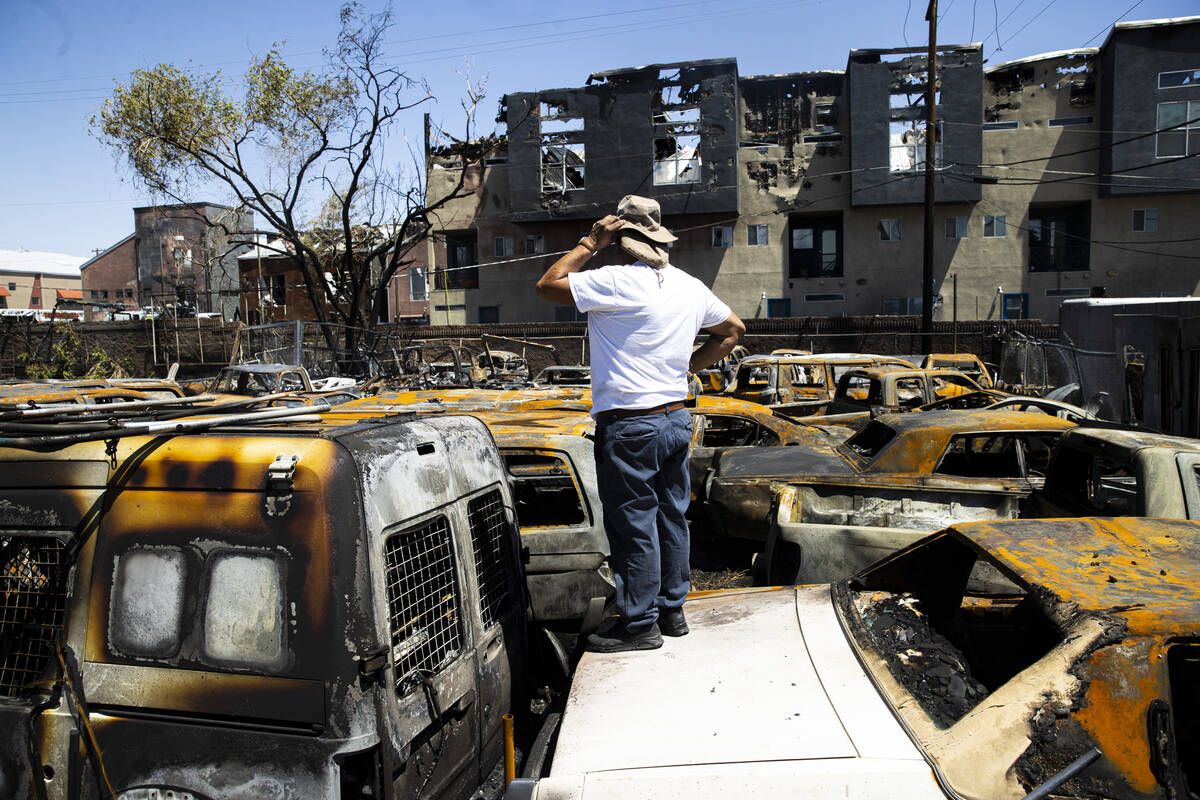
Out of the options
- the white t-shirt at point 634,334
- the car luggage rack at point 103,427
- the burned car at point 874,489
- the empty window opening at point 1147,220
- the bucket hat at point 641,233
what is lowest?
the burned car at point 874,489

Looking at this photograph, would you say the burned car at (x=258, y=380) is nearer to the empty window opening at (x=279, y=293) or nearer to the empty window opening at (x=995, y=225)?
the empty window opening at (x=995, y=225)

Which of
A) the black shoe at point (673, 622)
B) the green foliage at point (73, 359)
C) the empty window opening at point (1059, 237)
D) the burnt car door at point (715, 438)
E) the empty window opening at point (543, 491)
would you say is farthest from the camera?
the empty window opening at point (1059, 237)

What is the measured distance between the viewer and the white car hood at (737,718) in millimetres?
2197

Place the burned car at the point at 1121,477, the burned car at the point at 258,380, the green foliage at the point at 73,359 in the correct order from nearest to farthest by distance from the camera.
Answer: the burned car at the point at 1121,477 < the burned car at the point at 258,380 < the green foliage at the point at 73,359

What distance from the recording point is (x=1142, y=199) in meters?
32.9

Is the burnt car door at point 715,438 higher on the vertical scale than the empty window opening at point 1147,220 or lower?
lower

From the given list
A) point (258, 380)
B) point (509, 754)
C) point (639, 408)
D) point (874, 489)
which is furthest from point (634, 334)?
point (258, 380)

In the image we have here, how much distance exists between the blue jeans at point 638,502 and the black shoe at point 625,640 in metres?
0.03

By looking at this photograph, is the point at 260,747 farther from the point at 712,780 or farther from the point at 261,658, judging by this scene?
the point at 712,780

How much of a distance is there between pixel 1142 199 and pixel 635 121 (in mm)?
21784

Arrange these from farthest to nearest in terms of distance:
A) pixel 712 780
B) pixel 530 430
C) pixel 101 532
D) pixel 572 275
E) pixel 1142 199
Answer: pixel 1142 199 → pixel 530 430 → pixel 572 275 → pixel 101 532 → pixel 712 780

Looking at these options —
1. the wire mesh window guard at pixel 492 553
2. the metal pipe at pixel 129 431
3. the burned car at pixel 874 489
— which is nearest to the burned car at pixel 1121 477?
the burned car at pixel 874 489

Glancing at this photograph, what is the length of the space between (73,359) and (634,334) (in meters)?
33.5

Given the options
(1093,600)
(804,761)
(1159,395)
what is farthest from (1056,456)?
(1159,395)
